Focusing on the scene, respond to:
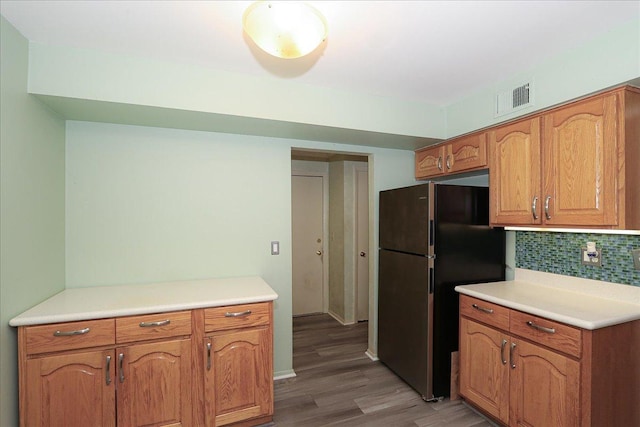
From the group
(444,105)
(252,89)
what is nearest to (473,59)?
(444,105)

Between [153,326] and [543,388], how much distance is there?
87.1 inches

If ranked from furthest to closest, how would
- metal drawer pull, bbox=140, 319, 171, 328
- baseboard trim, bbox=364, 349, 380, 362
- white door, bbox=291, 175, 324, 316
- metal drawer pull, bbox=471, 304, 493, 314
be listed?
white door, bbox=291, 175, 324, 316 → baseboard trim, bbox=364, 349, 380, 362 → metal drawer pull, bbox=471, 304, 493, 314 → metal drawer pull, bbox=140, 319, 171, 328

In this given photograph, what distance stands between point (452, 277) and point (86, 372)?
2.41m

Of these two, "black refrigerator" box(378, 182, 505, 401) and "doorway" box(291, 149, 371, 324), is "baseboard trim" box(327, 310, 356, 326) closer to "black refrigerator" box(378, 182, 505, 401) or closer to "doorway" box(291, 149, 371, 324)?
"doorway" box(291, 149, 371, 324)

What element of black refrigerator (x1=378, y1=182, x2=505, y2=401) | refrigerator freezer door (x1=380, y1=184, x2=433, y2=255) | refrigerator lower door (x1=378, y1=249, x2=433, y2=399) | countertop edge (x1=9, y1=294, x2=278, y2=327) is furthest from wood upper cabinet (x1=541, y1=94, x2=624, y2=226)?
countertop edge (x1=9, y1=294, x2=278, y2=327)

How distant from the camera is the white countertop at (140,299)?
5.47 feet

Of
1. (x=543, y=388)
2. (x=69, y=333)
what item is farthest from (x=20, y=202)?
(x=543, y=388)

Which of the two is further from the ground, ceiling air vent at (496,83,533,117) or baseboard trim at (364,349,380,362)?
ceiling air vent at (496,83,533,117)

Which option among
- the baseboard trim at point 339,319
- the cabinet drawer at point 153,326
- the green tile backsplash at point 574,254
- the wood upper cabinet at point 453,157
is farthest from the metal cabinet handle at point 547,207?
the baseboard trim at point 339,319

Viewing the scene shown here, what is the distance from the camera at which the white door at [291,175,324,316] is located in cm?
438

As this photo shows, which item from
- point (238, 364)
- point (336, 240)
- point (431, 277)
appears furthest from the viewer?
point (336, 240)

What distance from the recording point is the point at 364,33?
1646 mm

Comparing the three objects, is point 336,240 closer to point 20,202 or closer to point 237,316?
point 237,316

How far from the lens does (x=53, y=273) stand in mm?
2021
